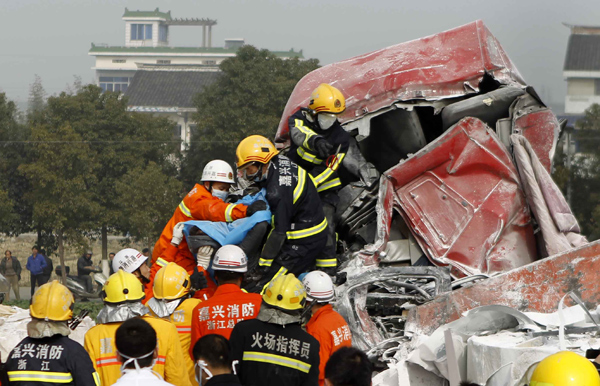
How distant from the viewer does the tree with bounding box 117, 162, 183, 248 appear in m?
22.1

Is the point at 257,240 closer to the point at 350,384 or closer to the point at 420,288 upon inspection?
the point at 420,288

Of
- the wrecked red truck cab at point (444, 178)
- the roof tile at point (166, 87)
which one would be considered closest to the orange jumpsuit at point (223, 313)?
the wrecked red truck cab at point (444, 178)

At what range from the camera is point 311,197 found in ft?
22.1

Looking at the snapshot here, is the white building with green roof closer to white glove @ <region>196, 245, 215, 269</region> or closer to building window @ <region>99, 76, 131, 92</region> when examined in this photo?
building window @ <region>99, 76, 131, 92</region>

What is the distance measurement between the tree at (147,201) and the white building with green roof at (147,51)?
5683 centimetres

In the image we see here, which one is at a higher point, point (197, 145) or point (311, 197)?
point (311, 197)

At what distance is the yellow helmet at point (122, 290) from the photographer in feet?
15.4

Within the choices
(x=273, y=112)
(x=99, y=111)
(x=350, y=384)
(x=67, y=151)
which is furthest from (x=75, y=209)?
(x=350, y=384)

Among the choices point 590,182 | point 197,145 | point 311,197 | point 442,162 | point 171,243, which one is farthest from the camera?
point 197,145

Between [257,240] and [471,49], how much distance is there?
3.21 meters

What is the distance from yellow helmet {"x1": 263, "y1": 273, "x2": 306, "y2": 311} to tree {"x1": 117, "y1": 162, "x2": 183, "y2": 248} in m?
18.0

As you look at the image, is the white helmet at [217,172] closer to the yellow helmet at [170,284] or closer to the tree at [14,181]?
the yellow helmet at [170,284]

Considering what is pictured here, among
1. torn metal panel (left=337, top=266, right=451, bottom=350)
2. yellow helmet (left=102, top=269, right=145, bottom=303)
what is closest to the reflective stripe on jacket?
yellow helmet (left=102, top=269, right=145, bottom=303)

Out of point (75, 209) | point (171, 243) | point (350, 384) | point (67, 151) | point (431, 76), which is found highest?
point (431, 76)
